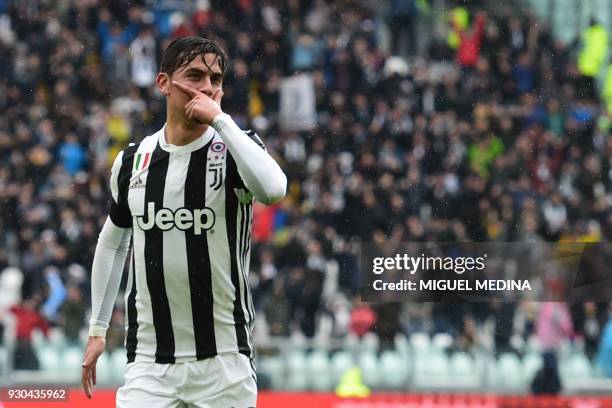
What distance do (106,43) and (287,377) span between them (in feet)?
12.6

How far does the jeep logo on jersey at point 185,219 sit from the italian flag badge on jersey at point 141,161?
0.52 ft

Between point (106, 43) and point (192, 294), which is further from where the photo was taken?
point (106, 43)

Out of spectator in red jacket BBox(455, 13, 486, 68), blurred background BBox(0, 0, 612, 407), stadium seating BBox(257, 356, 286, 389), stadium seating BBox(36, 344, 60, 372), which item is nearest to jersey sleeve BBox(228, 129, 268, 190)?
blurred background BBox(0, 0, 612, 407)

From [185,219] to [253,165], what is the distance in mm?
332

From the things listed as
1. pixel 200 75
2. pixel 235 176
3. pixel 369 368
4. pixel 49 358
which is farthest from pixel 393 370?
pixel 200 75

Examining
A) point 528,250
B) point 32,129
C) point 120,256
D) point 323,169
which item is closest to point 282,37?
point 323,169

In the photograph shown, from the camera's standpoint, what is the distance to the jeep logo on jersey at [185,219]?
11.3 feet

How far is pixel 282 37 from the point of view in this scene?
1116 cm

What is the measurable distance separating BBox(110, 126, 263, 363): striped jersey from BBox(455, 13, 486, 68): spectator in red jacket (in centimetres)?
744

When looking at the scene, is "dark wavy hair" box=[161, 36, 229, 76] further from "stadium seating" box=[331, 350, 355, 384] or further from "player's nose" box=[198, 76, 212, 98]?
"stadium seating" box=[331, 350, 355, 384]

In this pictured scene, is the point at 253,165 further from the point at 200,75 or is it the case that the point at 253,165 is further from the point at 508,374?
the point at 508,374

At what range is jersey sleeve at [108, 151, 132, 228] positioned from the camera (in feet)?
11.8

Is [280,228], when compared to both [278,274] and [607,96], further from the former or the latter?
[607,96]

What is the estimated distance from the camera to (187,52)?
3436mm
